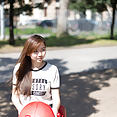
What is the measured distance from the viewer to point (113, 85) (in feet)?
26.7

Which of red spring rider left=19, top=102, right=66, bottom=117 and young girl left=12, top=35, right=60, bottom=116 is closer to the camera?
red spring rider left=19, top=102, right=66, bottom=117

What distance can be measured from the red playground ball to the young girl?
17cm

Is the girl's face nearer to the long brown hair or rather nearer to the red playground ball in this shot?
the long brown hair

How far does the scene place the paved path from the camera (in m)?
6.02

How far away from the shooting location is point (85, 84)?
8.41 meters

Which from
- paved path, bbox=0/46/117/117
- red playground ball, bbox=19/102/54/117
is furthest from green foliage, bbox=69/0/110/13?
red playground ball, bbox=19/102/54/117

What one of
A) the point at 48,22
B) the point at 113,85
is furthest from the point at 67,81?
the point at 48,22

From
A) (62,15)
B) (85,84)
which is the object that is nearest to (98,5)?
(62,15)

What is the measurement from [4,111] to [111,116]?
2.03m

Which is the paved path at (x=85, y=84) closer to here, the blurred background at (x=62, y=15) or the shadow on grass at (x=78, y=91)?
the shadow on grass at (x=78, y=91)

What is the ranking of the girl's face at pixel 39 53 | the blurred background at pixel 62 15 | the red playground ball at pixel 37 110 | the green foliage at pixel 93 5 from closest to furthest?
the red playground ball at pixel 37 110, the girl's face at pixel 39 53, the blurred background at pixel 62 15, the green foliage at pixel 93 5

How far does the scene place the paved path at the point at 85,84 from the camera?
6020 mm

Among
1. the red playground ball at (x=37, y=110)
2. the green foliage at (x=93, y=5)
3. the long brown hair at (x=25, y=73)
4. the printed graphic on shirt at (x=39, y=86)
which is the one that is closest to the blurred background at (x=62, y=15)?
the green foliage at (x=93, y=5)

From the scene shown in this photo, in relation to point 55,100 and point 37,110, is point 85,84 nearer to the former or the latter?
point 55,100
